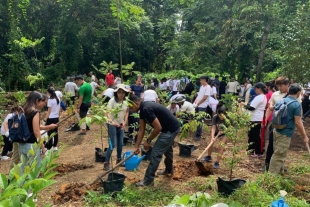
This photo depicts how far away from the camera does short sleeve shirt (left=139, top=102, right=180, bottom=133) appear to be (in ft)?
14.6

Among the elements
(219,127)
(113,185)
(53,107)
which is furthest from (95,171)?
(219,127)

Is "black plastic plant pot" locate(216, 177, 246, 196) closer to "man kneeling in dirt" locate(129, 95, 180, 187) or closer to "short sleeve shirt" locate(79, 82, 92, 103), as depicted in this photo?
"man kneeling in dirt" locate(129, 95, 180, 187)

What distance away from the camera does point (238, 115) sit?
4.68 meters

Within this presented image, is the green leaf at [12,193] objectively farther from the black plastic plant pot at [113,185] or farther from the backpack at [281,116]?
the backpack at [281,116]

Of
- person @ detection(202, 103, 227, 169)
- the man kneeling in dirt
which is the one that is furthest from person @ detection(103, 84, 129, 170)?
person @ detection(202, 103, 227, 169)

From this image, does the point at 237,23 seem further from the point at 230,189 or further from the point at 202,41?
the point at 230,189

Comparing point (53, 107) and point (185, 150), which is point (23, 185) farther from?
point (53, 107)

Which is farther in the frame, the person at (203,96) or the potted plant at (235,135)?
the person at (203,96)

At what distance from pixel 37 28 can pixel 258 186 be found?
2054 cm

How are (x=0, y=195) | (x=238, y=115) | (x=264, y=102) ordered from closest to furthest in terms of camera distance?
(x=0, y=195) → (x=238, y=115) → (x=264, y=102)

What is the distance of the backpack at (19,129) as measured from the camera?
159 inches

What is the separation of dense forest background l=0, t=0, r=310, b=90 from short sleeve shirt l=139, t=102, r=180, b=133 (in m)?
6.84

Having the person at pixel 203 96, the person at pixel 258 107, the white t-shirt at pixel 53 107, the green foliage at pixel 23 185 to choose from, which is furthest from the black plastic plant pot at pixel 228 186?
the white t-shirt at pixel 53 107

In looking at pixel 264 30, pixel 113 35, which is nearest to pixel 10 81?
pixel 113 35
